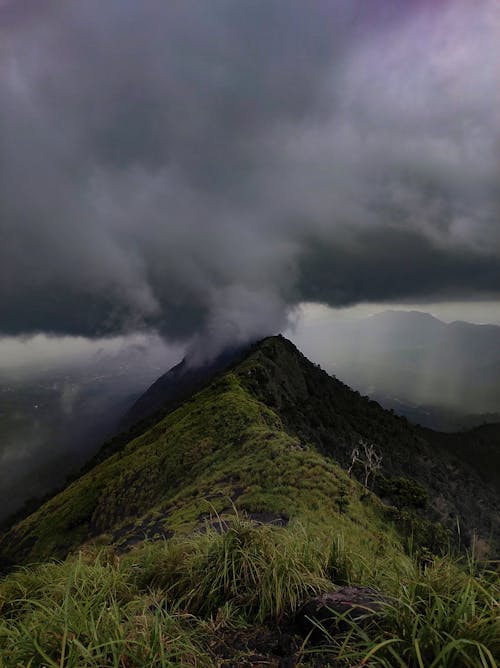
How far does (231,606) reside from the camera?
425cm

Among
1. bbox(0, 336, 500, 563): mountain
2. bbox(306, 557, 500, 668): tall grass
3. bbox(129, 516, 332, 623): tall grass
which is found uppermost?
bbox(306, 557, 500, 668): tall grass

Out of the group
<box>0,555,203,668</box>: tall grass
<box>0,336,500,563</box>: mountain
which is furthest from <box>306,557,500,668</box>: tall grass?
<box>0,555,203,668</box>: tall grass

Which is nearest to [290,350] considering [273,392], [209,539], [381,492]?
[273,392]

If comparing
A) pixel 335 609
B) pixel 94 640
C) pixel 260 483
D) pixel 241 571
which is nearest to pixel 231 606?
pixel 241 571

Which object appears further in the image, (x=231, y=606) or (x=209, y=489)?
(x=209, y=489)

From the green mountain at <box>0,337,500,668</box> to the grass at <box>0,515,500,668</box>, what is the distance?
2cm

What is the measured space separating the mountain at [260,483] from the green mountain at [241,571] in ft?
0.58

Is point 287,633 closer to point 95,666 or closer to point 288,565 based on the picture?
point 288,565

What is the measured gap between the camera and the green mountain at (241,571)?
293 centimetres

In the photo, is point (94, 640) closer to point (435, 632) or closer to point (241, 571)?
point (241, 571)

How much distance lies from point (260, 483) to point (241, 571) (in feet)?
50.7

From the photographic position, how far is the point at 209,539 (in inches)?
223

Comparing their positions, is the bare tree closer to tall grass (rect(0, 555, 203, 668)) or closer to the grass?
the grass

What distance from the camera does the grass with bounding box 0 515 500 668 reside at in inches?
107
